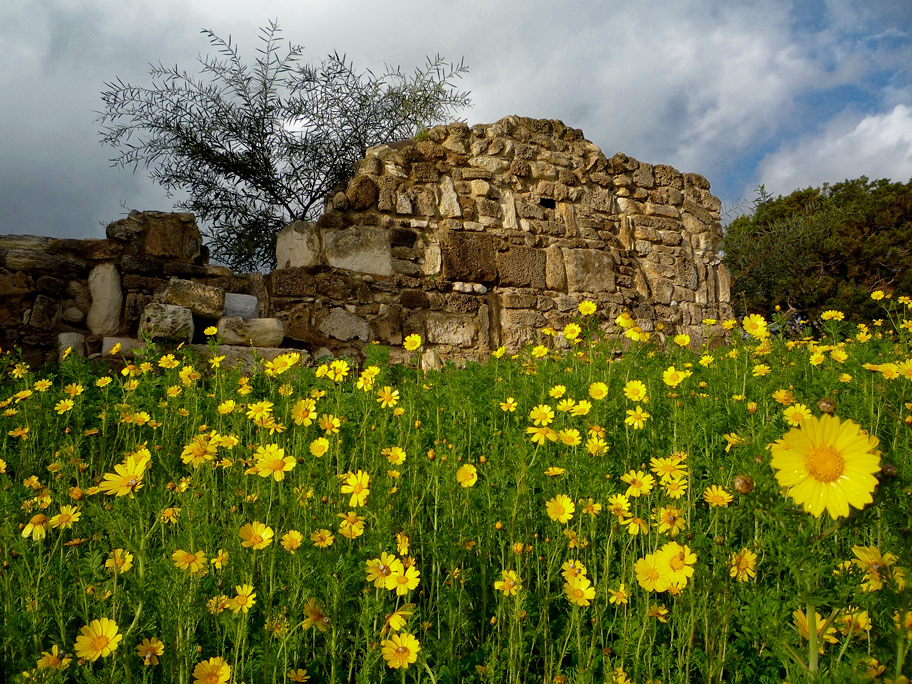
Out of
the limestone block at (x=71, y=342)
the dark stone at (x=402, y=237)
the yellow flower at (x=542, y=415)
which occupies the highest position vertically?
the dark stone at (x=402, y=237)

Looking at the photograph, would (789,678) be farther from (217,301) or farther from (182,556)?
(217,301)

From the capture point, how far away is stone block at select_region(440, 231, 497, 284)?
20.9ft

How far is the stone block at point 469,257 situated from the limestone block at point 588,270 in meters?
0.94

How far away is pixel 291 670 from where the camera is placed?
148cm

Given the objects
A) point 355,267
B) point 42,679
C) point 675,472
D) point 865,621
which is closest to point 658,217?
point 355,267

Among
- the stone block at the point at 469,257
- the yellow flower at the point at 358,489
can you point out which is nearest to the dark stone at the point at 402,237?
the stone block at the point at 469,257

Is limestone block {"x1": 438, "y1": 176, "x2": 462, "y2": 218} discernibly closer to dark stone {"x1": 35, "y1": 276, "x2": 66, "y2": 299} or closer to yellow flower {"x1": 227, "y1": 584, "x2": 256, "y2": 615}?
dark stone {"x1": 35, "y1": 276, "x2": 66, "y2": 299}

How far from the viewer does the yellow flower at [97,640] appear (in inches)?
51.0

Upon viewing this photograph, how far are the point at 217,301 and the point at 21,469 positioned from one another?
258 cm

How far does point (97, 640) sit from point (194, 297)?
416cm

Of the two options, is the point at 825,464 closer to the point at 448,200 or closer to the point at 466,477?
the point at 466,477

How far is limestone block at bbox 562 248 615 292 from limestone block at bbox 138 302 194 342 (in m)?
3.95

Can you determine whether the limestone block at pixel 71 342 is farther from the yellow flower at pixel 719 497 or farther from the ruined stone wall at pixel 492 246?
the yellow flower at pixel 719 497

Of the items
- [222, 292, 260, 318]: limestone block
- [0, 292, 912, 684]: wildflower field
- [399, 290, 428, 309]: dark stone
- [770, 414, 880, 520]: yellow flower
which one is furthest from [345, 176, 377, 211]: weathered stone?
[770, 414, 880, 520]: yellow flower
